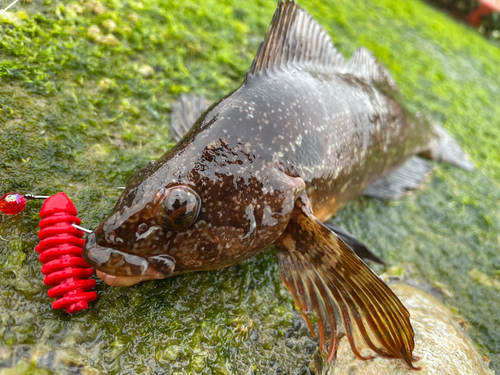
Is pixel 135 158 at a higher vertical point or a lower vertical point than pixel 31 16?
lower

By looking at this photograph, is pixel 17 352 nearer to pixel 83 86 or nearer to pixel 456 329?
pixel 83 86

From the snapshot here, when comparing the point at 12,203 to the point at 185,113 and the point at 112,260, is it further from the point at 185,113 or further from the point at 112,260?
the point at 185,113

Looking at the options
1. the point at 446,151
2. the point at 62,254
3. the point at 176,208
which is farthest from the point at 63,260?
the point at 446,151

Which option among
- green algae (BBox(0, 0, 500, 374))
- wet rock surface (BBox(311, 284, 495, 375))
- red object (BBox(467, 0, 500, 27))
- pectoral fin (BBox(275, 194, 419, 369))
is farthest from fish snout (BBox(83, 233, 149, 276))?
red object (BBox(467, 0, 500, 27))

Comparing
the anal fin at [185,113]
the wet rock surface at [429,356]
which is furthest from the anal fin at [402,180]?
the anal fin at [185,113]

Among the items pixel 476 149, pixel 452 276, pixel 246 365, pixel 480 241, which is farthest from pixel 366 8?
pixel 246 365

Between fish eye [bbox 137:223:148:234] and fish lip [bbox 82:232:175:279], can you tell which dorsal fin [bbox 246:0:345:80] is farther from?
fish lip [bbox 82:232:175:279]
